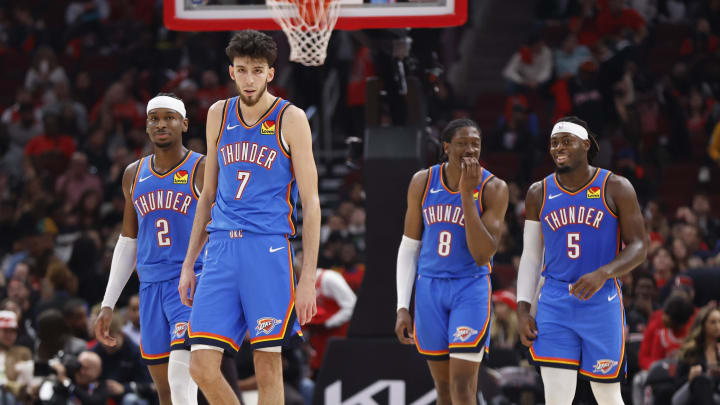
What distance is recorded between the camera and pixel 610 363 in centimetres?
644

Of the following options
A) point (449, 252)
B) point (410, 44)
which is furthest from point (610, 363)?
point (410, 44)

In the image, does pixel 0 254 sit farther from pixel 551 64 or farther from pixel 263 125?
pixel 263 125

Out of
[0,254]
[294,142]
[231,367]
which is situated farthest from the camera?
[0,254]

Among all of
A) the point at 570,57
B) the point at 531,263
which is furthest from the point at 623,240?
the point at 570,57

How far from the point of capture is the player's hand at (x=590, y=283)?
20.6 feet

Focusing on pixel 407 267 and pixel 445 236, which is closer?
pixel 445 236

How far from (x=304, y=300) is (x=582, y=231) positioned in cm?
190

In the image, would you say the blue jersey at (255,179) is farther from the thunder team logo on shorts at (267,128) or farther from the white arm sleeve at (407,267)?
the white arm sleeve at (407,267)

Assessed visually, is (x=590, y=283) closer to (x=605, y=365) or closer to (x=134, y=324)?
(x=605, y=365)

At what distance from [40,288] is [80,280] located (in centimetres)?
45

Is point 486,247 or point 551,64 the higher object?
point 551,64

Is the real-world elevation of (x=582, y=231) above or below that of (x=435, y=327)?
above

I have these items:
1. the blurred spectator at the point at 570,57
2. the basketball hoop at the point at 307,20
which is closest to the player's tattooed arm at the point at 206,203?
the basketball hoop at the point at 307,20

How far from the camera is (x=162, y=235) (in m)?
6.50
